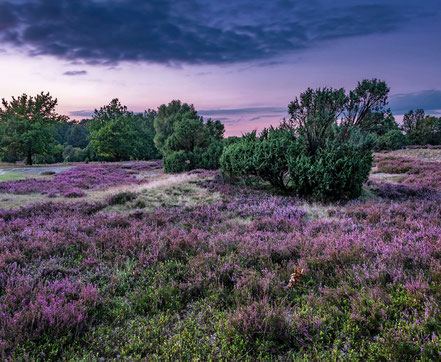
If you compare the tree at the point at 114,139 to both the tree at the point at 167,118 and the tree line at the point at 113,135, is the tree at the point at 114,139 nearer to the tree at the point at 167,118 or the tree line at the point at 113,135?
the tree line at the point at 113,135

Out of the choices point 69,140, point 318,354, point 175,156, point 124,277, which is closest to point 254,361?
point 318,354

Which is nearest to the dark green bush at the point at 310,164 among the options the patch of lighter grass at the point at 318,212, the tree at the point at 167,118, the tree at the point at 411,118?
the patch of lighter grass at the point at 318,212

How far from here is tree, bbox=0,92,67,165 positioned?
3428 cm

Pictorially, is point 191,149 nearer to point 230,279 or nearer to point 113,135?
point 230,279

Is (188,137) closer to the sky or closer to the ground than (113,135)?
closer to the ground

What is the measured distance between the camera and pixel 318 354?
82.4 inches

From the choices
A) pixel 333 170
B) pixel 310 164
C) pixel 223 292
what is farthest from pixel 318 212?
pixel 223 292

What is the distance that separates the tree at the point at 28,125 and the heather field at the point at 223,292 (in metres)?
37.4

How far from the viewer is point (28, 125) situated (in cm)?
3644

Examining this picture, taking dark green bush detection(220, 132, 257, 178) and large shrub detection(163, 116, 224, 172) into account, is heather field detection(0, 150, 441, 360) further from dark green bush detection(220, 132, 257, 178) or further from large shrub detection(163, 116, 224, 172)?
large shrub detection(163, 116, 224, 172)

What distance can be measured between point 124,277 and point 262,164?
24.9 ft

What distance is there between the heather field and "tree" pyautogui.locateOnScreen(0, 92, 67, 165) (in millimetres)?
37430

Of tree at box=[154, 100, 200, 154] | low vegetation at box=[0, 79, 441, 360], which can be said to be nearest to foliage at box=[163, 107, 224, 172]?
low vegetation at box=[0, 79, 441, 360]

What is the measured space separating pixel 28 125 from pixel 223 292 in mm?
45833
